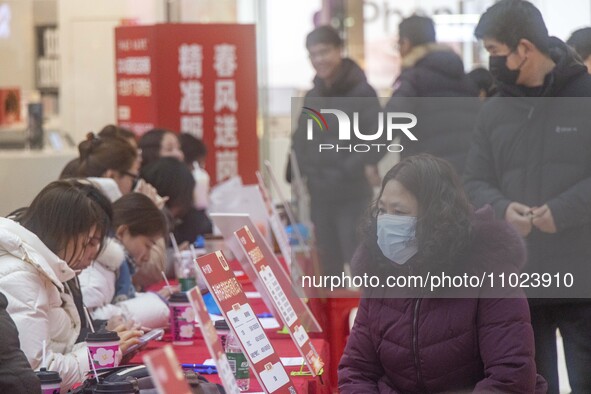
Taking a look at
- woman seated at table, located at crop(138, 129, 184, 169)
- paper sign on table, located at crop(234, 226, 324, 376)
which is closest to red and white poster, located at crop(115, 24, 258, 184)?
woman seated at table, located at crop(138, 129, 184, 169)

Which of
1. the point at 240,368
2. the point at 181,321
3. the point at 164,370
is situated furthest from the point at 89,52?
the point at 164,370

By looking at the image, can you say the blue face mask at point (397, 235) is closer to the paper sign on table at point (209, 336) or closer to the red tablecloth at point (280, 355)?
the red tablecloth at point (280, 355)

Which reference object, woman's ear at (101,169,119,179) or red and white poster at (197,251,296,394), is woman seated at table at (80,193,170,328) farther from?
red and white poster at (197,251,296,394)

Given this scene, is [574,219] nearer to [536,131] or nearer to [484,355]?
[536,131]

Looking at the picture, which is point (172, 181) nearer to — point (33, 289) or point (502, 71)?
point (502, 71)

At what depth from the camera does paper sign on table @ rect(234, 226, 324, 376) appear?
2.89 meters

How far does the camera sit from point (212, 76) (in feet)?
25.0

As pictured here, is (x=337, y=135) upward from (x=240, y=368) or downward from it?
upward

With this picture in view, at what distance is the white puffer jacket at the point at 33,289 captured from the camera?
112 inches

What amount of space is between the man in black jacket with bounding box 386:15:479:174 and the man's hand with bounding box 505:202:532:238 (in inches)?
8.5

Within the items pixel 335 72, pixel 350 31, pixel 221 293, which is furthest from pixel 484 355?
pixel 350 31

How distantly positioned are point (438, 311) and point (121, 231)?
1734 millimetres

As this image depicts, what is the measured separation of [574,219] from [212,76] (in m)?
4.49

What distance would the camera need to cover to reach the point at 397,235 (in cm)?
276
